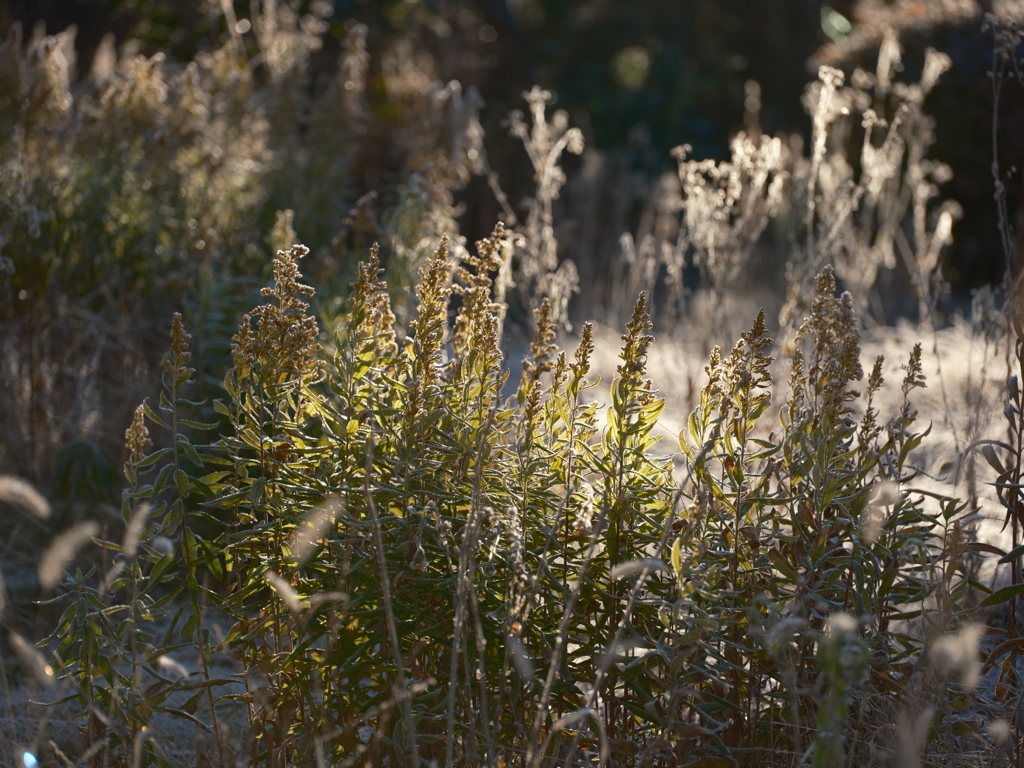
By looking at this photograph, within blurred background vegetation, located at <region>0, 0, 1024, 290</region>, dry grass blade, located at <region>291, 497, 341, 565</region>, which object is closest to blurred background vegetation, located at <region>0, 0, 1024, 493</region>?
blurred background vegetation, located at <region>0, 0, 1024, 290</region>

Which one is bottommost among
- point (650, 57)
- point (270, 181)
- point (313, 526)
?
point (313, 526)

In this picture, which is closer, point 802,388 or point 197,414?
point 802,388

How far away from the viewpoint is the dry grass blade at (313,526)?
145cm

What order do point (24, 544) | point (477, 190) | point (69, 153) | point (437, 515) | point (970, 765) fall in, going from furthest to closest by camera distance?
1. point (477, 190)
2. point (69, 153)
3. point (24, 544)
4. point (970, 765)
5. point (437, 515)

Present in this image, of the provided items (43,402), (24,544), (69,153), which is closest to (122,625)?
(24,544)

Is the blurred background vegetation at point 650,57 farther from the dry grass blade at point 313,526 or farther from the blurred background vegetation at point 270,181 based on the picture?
the dry grass blade at point 313,526

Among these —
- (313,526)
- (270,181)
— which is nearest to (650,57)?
(270,181)

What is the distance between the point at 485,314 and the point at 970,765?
Result: 110cm

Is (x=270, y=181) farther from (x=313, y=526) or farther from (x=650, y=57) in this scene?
(x=650, y=57)

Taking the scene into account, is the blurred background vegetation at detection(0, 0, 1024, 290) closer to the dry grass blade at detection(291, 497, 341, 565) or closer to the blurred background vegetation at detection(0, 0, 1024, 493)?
the blurred background vegetation at detection(0, 0, 1024, 493)

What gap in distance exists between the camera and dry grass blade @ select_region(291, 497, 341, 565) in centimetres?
145

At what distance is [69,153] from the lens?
145 inches

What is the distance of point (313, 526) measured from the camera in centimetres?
147

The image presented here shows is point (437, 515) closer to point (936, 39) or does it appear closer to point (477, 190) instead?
point (477, 190)
